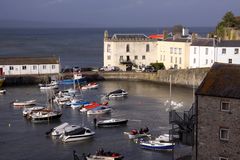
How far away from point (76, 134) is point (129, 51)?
41905mm

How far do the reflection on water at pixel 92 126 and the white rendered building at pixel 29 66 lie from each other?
681 centimetres

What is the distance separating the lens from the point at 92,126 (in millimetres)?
43844

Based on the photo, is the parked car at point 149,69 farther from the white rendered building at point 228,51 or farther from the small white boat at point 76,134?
the small white boat at point 76,134

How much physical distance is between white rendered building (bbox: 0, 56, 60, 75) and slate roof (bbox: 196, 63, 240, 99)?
5227 cm

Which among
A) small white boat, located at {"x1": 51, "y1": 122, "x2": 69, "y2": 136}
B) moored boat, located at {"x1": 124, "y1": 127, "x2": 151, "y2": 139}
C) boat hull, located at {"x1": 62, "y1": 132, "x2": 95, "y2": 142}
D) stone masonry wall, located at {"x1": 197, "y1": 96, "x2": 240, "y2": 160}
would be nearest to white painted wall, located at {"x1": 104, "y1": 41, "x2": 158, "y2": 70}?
small white boat, located at {"x1": 51, "y1": 122, "x2": 69, "y2": 136}

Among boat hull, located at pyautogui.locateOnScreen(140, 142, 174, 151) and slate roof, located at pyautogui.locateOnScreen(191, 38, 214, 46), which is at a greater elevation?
slate roof, located at pyautogui.locateOnScreen(191, 38, 214, 46)

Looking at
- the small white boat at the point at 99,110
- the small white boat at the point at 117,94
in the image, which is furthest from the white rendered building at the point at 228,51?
the small white boat at the point at 99,110

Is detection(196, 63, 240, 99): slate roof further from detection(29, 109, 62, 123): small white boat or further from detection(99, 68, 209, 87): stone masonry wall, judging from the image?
detection(99, 68, 209, 87): stone masonry wall

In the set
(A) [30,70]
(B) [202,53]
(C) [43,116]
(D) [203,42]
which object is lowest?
(C) [43,116]

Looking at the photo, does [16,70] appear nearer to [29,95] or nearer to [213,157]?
[29,95]

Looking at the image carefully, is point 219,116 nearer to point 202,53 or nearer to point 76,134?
point 76,134

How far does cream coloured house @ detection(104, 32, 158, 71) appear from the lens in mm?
79312

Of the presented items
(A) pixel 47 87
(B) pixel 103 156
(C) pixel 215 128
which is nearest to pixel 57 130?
(B) pixel 103 156

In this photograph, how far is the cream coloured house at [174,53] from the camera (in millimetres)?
73188
